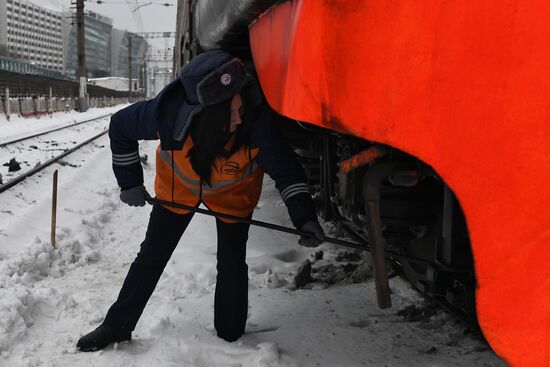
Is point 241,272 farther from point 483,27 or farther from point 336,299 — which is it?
point 483,27

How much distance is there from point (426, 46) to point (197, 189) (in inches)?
59.0

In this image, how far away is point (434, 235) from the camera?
195cm

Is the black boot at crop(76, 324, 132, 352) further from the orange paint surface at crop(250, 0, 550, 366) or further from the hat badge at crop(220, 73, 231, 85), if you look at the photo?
the orange paint surface at crop(250, 0, 550, 366)

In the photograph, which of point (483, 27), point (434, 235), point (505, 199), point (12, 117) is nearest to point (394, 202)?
point (434, 235)

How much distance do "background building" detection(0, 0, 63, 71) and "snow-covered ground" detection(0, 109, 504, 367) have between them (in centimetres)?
10845

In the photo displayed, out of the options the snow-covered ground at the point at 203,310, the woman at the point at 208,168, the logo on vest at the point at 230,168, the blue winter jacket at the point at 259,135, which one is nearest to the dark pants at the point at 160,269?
the woman at the point at 208,168

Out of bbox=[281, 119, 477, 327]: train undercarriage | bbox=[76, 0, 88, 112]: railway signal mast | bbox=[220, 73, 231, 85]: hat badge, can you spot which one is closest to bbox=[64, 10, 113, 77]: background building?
bbox=[76, 0, 88, 112]: railway signal mast

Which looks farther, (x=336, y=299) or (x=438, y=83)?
(x=336, y=299)

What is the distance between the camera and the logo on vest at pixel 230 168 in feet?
8.01

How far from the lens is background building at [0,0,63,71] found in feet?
340

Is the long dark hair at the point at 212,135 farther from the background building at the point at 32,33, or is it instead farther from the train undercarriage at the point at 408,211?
the background building at the point at 32,33

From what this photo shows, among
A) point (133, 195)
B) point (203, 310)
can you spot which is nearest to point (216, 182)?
point (133, 195)

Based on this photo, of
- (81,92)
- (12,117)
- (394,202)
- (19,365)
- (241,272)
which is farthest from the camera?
(81,92)

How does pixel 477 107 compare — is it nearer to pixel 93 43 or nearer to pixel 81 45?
pixel 81 45
